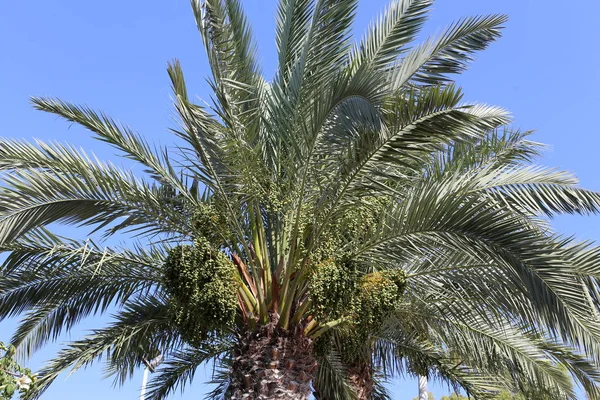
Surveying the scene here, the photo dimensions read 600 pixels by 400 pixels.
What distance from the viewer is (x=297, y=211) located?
7641 mm

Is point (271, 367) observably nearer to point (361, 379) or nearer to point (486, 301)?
point (486, 301)

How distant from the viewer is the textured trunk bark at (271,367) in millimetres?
7316

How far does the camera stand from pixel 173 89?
7.71 metres

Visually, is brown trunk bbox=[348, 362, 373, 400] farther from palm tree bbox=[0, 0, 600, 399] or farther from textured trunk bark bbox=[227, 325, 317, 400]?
textured trunk bark bbox=[227, 325, 317, 400]

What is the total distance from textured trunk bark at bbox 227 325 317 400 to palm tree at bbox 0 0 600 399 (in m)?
0.02

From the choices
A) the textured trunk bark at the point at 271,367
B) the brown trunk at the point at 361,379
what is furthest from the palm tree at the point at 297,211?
the brown trunk at the point at 361,379

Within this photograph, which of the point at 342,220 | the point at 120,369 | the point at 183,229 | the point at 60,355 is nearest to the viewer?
the point at 342,220

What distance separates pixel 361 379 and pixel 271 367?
3.31 metres

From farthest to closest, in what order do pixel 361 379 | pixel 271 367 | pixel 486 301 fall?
pixel 361 379 < pixel 486 301 < pixel 271 367

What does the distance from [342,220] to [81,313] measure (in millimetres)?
3947

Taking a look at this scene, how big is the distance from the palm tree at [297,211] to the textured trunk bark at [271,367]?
0.02 metres

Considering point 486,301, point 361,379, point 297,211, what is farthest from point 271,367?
point 361,379

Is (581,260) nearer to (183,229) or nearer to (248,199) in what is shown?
(248,199)

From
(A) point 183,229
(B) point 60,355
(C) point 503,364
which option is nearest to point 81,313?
(B) point 60,355
